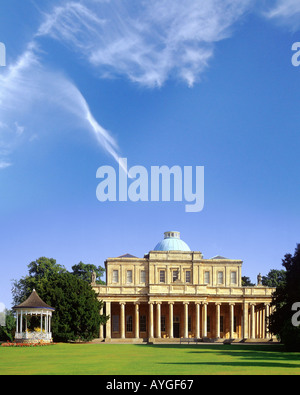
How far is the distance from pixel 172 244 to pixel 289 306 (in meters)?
46.6

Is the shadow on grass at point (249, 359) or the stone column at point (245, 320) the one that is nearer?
the shadow on grass at point (249, 359)

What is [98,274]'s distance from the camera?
127 meters

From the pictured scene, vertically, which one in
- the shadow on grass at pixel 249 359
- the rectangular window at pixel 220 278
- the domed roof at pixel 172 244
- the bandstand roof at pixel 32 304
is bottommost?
the shadow on grass at pixel 249 359

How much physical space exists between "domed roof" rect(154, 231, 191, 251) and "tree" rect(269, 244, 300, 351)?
38688mm

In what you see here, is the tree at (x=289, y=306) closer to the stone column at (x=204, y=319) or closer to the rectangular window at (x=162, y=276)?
the stone column at (x=204, y=319)

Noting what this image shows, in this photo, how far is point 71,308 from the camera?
74688mm

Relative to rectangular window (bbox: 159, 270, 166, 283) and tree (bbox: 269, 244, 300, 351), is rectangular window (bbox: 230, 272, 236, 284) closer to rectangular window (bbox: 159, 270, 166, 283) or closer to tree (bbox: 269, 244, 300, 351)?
rectangular window (bbox: 159, 270, 166, 283)

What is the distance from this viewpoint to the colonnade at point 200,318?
92938mm

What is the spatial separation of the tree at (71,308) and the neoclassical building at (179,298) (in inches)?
581

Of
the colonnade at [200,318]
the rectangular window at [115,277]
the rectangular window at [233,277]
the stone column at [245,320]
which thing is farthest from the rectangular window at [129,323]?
the stone column at [245,320]

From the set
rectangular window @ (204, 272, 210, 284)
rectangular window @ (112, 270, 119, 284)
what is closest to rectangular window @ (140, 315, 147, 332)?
rectangular window @ (112, 270, 119, 284)

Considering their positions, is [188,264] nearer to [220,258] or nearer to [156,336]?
[220,258]

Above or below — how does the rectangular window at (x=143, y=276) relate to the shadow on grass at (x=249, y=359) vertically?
above
